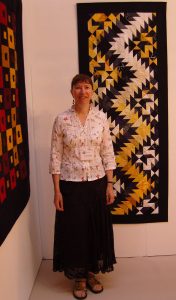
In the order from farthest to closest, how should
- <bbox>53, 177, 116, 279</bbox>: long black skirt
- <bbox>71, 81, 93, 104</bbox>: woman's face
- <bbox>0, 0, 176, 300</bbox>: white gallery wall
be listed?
<bbox>0, 0, 176, 300</bbox>: white gallery wall → <bbox>53, 177, 116, 279</bbox>: long black skirt → <bbox>71, 81, 93, 104</bbox>: woman's face

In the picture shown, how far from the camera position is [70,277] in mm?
2326

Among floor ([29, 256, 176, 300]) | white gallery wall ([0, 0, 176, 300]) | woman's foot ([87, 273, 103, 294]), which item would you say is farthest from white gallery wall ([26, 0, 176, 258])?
woman's foot ([87, 273, 103, 294])

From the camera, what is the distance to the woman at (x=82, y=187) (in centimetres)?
216

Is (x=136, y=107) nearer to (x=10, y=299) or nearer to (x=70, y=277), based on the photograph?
(x=70, y=277)

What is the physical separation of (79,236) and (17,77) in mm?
1050

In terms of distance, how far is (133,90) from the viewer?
262 cm

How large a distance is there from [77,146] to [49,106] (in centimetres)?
60

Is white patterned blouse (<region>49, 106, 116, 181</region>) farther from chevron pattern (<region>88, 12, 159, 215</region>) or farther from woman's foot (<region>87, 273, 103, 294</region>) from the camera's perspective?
woman's foot (<region>87, 273, 103, 294</region>)

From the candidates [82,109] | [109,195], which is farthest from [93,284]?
[82,109]

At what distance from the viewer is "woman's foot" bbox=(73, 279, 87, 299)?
2277mm

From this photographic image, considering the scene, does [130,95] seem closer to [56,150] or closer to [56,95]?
[56,95]

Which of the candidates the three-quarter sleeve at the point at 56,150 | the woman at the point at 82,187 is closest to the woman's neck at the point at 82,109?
the woman at the point at 82,187

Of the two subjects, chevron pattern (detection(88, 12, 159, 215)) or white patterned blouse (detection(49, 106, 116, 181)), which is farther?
chevron pattern (detection(88, 12, 159, 215))

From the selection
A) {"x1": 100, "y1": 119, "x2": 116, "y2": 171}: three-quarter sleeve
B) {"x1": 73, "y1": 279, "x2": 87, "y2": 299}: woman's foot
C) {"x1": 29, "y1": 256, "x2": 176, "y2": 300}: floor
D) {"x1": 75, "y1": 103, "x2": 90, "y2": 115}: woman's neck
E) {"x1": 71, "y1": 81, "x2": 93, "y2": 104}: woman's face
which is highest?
{"x1": 71, "y1": 81, "x2": 93, "y2": 104}: woman's face
